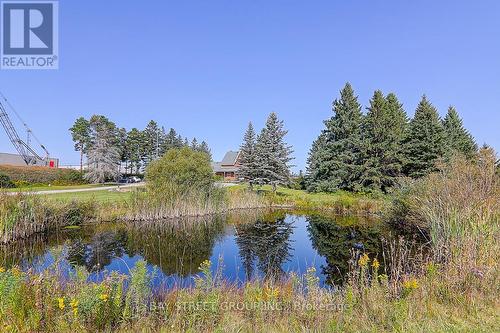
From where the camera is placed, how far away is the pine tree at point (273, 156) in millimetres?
34562

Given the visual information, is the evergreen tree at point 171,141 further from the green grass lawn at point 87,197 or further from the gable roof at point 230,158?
the green grass lawn at point 87,197

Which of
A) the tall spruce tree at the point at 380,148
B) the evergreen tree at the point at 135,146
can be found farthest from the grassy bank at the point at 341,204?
the evergreen tree at the point at 135,146

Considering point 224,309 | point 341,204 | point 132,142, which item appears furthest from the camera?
point 132,142

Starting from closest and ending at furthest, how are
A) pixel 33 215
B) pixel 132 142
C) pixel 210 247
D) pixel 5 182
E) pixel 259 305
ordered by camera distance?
pixel 259 305, pixel 210 247, pixel 33 215, pixel 5 182, pixel 132 142

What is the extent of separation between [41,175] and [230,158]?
4060 centimetres

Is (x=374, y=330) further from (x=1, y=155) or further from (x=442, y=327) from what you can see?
(x=1, y=155)

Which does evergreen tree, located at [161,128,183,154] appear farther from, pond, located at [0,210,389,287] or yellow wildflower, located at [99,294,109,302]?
yellow wildflower, located at [99,294,109,302]

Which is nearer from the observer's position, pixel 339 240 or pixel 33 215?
pixel 33 215

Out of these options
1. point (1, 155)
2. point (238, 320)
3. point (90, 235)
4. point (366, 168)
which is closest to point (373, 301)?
point (238, 320)

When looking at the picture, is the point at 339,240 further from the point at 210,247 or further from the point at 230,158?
the point at 230,158

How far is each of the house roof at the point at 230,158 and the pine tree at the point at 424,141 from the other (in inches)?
1691

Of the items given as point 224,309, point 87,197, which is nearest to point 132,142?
point 87,197

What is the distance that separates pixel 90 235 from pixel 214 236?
18.4ft

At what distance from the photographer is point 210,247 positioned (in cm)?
1290
